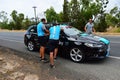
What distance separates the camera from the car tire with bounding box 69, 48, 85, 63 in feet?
25.2

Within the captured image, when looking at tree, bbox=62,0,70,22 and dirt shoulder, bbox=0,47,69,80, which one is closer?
dirt shoulder, bbox=0,47,69,80

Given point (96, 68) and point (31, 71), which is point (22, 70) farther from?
point (96, 68)

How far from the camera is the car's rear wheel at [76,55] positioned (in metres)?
7.69

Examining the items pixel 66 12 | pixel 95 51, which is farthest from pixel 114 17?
pixel 95 51

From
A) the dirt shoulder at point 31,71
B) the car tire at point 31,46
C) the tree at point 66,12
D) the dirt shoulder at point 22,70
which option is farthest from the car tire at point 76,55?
the tree at point 66,12

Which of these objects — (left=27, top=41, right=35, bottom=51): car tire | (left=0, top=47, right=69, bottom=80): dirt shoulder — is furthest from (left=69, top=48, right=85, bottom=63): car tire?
(left=27, top=41, right=35, bottom=51): car tire

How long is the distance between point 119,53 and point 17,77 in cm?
525

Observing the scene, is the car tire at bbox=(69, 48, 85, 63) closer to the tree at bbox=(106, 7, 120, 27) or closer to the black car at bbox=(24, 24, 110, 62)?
the black car at bbox=(24, 24, 110, 62)

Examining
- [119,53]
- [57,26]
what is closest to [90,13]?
[119,53]

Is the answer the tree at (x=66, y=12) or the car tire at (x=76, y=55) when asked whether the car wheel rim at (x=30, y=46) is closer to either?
the car tire at (x=76, y=55)

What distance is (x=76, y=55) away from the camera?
7867 mm

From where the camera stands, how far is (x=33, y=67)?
7125 millimetres

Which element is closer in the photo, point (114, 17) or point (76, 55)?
point (76, 55)

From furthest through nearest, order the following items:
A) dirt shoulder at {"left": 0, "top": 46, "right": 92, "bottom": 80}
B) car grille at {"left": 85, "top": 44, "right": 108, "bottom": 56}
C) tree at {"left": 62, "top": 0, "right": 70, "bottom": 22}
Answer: tree at {"left": 62, "top": 0, "right": 70, "bottom": 22}, car grille at {"left": 85, "top": 44, "right": 108, "bottom": 56}, dirt shoulder at {"left": 0, "top": 46, "right": 92, "bottom": 80}
